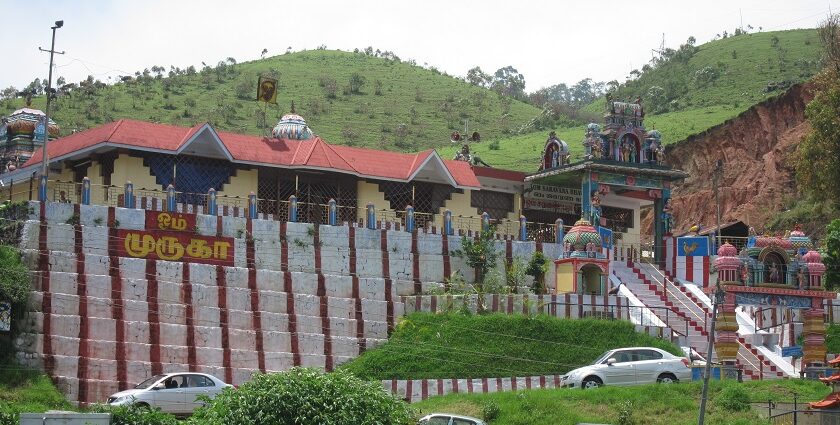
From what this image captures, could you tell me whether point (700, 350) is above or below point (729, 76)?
below

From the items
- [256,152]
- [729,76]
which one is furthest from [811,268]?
[729,76]

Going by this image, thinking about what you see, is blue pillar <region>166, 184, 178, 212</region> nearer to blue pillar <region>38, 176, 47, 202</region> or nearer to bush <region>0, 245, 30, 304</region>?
blue pillar <region>38, 176, 47, 202</region>

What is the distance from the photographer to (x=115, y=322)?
37156 millimetres

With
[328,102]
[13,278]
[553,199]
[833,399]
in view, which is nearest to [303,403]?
[833,399]

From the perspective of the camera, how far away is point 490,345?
40062 mm

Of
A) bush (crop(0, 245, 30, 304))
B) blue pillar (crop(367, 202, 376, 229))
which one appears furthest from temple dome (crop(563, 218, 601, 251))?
bush (crop(0, 245, 30, 304))

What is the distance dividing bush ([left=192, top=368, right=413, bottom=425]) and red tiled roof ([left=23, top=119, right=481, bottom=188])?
19383 millimetres

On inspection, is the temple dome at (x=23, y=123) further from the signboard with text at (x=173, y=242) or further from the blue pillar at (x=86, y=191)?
the signboard with text at (x=173, y=242)

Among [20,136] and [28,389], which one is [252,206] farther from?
[20,136]

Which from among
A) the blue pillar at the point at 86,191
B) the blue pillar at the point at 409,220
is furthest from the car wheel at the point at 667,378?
the blue pillar at the point at 86,191

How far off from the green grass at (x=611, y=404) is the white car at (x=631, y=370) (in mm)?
1604

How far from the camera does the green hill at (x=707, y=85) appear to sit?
259 feet

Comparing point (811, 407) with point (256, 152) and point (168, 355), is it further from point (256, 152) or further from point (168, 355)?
point (256, 152)

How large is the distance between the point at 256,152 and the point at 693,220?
105ft
